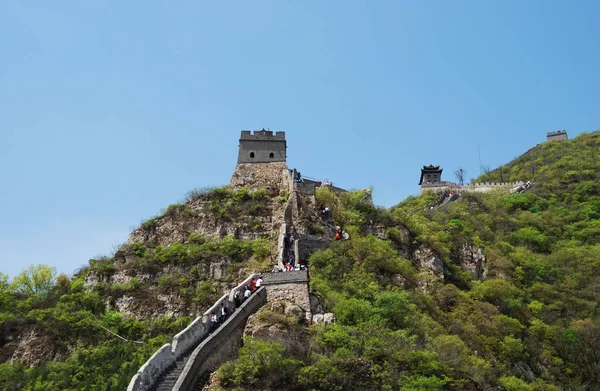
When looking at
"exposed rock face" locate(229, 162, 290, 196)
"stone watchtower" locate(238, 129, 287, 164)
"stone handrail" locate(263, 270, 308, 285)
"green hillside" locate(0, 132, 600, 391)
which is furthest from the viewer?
"stone watchtower" locate(238, 129, 287, 164)

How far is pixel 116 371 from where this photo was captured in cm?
2334

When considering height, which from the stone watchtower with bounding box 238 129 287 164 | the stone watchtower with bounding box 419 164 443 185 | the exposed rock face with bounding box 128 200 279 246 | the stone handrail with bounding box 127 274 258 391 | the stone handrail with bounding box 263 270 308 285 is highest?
the stone watchtower with bounding box 419 164 443 185

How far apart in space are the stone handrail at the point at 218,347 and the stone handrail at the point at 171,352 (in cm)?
78

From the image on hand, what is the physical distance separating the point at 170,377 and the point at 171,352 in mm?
1224

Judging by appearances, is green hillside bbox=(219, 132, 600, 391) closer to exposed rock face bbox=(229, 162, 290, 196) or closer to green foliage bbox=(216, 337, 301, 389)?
green foliage bbox=(216, 337, 301, 389)

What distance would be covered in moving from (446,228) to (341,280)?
70.4 feet

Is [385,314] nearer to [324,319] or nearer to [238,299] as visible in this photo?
[324,319]

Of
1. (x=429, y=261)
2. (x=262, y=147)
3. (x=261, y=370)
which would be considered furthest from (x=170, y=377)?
(x=262, y=147)

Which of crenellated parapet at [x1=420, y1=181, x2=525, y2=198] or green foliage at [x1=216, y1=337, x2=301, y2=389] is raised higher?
crenellated parapet at [x1=420, y1=181, x2=525, y2=198]

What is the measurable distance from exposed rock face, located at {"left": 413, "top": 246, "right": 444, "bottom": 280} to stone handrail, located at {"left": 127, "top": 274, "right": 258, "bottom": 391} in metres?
17.8

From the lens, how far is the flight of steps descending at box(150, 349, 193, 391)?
15477 millimetres

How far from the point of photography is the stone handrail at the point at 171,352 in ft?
49.3

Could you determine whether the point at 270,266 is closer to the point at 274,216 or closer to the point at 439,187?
the point at 274,216

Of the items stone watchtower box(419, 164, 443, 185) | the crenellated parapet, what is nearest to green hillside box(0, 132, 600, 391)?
the crenellated parapet
